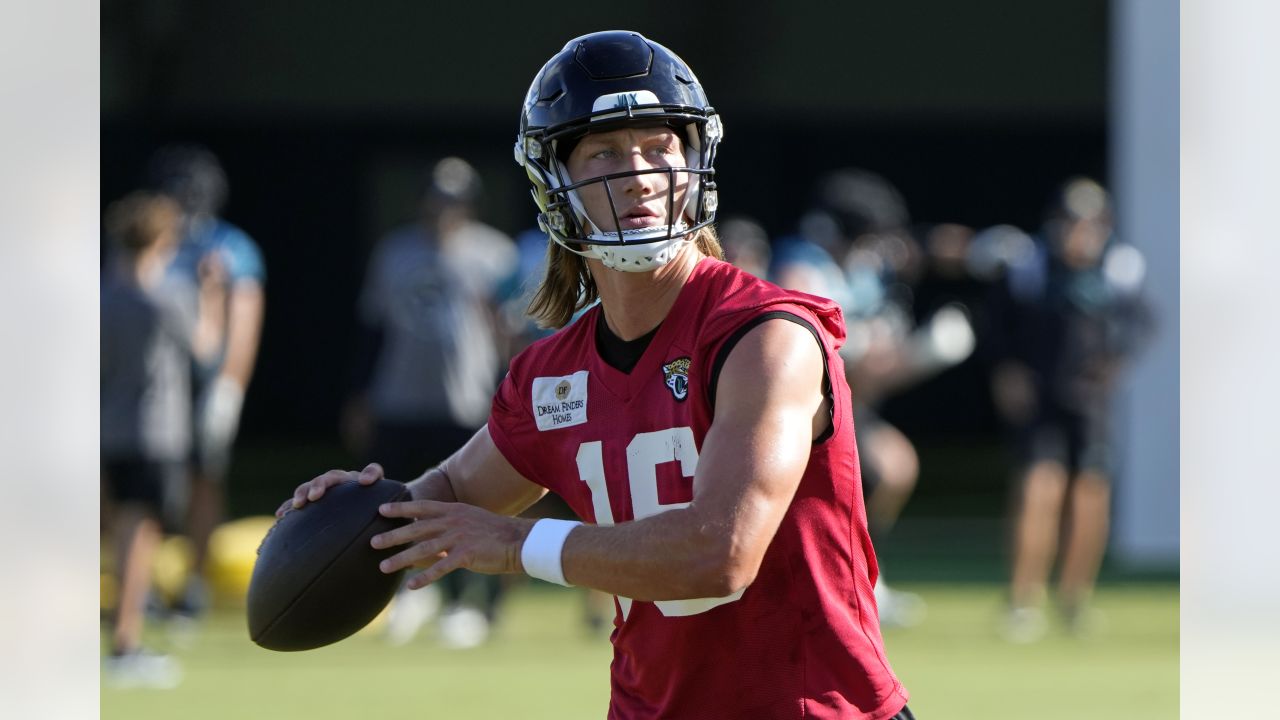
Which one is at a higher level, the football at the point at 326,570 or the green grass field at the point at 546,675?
the football at the point at 326,570

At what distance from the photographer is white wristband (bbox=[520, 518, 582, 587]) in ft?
9.87

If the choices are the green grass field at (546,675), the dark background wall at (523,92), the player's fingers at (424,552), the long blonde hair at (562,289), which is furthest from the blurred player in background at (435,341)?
the dark background wall at (523,92)

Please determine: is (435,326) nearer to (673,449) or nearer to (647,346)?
(647,346)

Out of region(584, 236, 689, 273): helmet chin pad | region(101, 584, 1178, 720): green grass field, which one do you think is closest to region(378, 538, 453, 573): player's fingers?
region(584, 236, 689, 273): helmet chin pad

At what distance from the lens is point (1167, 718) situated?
6969 millimetres

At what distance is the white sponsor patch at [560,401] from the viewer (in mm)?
3451

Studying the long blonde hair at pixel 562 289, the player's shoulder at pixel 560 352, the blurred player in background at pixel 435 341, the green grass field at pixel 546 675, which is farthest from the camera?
the blurred player in background at pixel 435 341

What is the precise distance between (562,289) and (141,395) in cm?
501

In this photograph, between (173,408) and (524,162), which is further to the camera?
(173,408)

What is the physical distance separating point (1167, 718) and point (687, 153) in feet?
14.7

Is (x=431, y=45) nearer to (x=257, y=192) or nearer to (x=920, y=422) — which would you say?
(x=257, y=192)

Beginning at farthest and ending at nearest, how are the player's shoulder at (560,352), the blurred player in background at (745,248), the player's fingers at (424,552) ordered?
the blurred player in background at (745,248) < the player's shoulder at (560,352) < the player's fingers at (424,552)

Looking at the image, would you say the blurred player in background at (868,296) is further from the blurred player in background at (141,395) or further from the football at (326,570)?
the football at (326,570)
